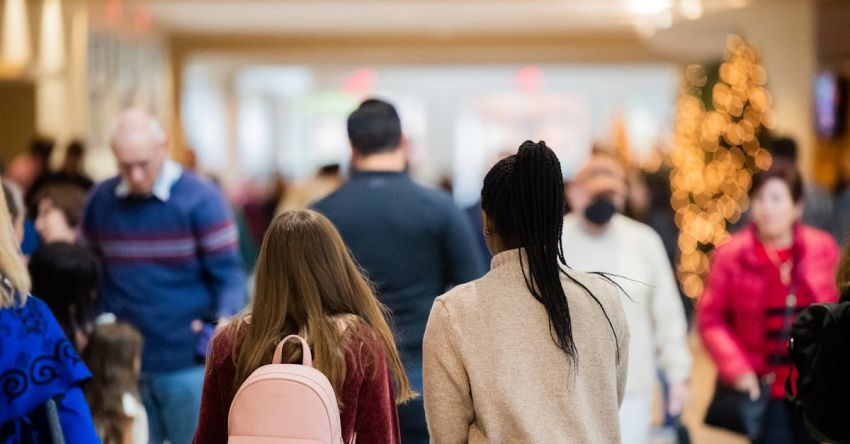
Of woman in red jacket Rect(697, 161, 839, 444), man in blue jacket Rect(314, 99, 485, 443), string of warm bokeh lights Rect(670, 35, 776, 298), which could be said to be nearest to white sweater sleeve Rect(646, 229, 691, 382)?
woman in red jacket Rect(697, 161, 839, 444)

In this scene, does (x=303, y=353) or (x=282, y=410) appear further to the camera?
(x=303, y=353)

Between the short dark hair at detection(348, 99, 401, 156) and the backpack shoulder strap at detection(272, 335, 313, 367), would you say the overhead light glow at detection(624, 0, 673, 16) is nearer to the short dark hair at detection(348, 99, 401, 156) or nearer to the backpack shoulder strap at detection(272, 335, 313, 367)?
the short dark hair at detection(348, 99, 401, 156)

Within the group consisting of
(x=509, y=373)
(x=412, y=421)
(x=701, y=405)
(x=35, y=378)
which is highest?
(x=509, y=373)

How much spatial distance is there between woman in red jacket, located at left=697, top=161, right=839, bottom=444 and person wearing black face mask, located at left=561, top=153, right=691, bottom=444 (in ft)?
1.12

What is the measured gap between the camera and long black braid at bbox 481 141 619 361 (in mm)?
2867

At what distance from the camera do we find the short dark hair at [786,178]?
5.39 metres

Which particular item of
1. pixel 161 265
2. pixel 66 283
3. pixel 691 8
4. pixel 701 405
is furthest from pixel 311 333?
pixel 691 8

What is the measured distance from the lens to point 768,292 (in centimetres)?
526

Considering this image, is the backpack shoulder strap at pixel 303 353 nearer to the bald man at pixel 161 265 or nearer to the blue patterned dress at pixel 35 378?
the blue patterned dress at pixel 35 378

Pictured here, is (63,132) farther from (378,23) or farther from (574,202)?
(574,202)

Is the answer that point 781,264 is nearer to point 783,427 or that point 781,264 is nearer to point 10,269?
point 783,427

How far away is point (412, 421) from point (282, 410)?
1.22 meters

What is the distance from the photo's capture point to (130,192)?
4.94 m

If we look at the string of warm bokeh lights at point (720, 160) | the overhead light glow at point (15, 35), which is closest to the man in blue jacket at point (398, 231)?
the overhead light glow at point (15, 35)
